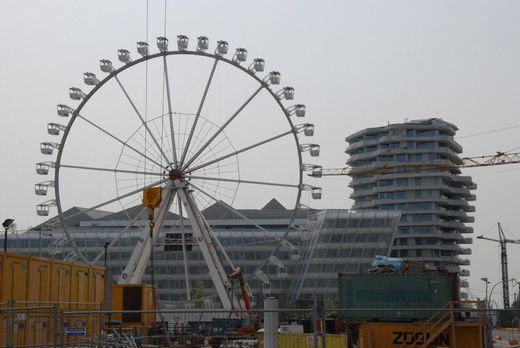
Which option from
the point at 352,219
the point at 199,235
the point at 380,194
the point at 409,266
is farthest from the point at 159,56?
the point at 380,194

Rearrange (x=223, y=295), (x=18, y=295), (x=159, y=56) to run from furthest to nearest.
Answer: (x=159, y=56), (x=223, y=295), (x=18, y=295)

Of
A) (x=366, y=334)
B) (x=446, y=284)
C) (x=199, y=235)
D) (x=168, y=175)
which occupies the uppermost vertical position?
(x=168, y=175)

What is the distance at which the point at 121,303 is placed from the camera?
36.9m

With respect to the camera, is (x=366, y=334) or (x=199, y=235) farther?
(x=199, y=235)

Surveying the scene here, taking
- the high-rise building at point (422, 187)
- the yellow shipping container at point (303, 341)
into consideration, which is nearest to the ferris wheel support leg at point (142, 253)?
the yellow shipping container at point (303, 341)

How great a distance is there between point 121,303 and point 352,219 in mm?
76985

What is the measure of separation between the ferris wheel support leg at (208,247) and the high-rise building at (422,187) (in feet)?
333

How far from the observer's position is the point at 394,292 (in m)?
37.8

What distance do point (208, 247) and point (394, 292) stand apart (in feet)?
43.4

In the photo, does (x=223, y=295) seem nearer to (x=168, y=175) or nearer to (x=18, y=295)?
(x=168, y=175)

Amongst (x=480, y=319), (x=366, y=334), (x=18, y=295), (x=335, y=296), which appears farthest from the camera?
(x=335, y=296)

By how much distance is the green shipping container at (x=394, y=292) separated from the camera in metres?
36.6

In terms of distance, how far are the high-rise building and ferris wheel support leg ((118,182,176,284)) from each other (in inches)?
4034

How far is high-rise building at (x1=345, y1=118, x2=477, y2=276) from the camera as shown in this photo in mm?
145875
